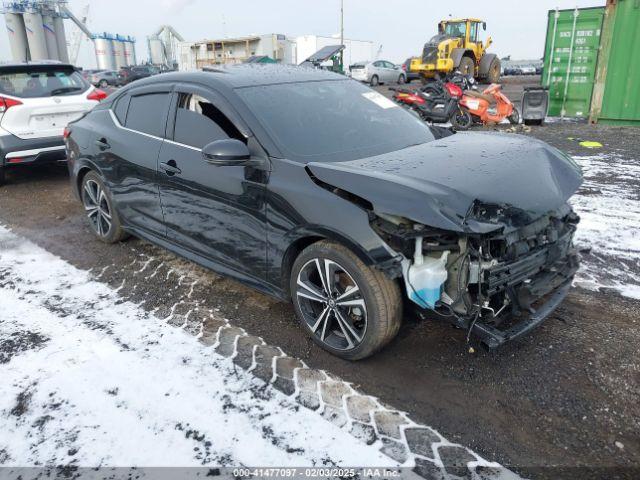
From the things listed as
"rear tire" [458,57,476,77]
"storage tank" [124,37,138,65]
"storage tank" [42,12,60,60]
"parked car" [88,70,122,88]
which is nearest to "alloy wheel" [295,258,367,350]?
"rear tire" [458,57,476,77]

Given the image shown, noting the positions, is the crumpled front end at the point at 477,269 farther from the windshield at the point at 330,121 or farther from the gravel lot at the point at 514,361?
the windshield at the point at 330,121

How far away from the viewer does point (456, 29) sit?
22078 mm

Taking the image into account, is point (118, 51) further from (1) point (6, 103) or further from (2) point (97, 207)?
(2) point (97, 207)

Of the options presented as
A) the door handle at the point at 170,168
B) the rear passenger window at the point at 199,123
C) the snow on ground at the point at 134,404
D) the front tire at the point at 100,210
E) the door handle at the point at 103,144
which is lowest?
the snow on ground at the point at 134,404

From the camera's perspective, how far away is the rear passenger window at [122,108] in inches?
170

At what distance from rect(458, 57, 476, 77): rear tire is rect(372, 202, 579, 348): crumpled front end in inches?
810

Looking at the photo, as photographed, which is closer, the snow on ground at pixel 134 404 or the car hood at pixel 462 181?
the snow on ground at pixel 134 404

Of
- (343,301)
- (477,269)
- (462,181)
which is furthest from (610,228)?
(343,301)

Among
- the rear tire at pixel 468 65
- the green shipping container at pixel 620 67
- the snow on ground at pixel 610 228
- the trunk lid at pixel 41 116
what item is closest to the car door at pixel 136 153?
the trunk lid at pixel 41 116

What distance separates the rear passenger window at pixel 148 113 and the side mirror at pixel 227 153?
102cm

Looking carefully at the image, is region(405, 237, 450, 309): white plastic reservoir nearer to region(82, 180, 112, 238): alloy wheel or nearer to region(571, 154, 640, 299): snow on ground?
region(571, 154, 640, 299): snow on ground

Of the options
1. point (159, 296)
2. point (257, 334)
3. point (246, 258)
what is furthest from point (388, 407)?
point (159, 296)

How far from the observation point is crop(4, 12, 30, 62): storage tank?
4844cm

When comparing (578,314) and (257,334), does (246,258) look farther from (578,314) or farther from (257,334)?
(578,314)
